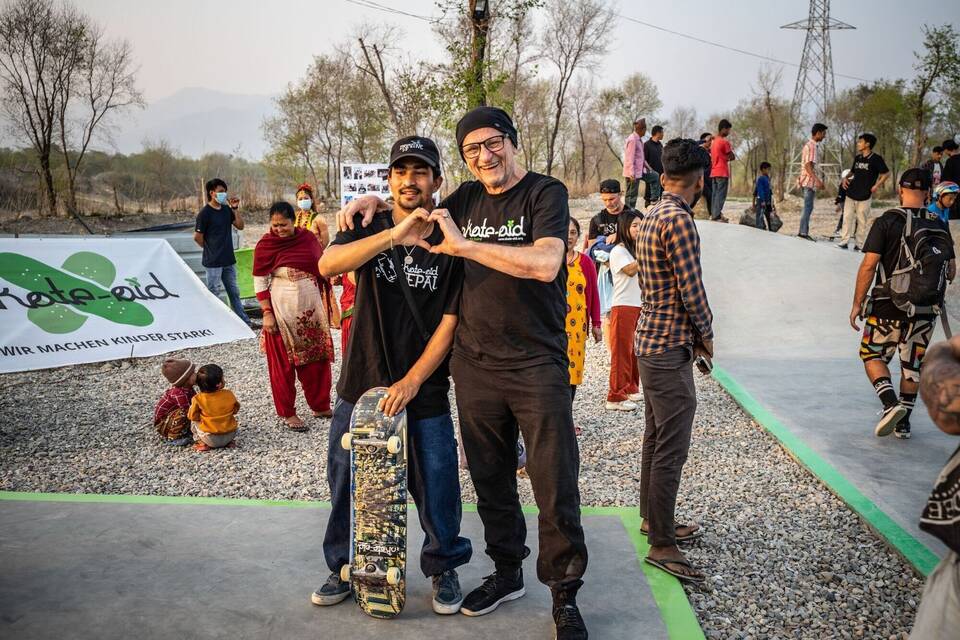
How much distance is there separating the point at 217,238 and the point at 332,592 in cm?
744

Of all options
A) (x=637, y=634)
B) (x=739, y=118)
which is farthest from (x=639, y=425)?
(x=739, y=118)

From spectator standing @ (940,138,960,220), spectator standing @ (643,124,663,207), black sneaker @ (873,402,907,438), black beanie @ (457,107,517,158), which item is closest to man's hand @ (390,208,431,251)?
black beanie @ (457,107,517,158)

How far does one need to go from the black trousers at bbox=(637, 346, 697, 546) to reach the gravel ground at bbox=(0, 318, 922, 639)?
37 cm

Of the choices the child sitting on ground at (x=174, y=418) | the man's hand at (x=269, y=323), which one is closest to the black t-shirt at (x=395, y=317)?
the man's hand at (x=269, y=323)

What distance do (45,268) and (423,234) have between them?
7217 mm

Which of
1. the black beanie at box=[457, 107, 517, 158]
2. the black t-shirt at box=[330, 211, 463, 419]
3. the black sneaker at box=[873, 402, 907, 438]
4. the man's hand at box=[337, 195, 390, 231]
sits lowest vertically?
the black sneaker at box=[873, 402, 907, 438]

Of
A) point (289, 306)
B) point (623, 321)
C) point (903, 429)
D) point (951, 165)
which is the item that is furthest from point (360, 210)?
point (951, 165)

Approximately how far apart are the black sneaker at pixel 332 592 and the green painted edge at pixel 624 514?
1.03 metres

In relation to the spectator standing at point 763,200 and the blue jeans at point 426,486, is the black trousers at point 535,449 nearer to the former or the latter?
the blue jeans at point 426,486

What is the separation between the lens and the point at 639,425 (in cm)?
568

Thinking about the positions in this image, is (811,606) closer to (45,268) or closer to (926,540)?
(926,540)

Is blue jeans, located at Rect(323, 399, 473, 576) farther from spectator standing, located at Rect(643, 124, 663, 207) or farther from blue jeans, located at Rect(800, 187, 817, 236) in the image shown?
spectator standing, located at Rect(643, 124, 663, 207)

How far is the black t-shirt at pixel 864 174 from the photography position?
441 inches

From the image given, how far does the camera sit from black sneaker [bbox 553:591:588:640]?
2436 millimetres
